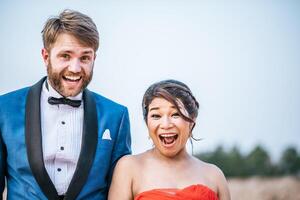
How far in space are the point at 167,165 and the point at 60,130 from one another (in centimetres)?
96

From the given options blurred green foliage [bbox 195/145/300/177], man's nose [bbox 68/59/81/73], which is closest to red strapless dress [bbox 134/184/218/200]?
man's nose [bbox 68/59/81/73]

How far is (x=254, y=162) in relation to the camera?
66.2 feet

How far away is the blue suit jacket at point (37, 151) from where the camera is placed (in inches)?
174

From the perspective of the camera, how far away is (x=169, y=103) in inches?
181

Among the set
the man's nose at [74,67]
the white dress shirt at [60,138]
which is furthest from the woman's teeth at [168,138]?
the man's nose at [74,67]

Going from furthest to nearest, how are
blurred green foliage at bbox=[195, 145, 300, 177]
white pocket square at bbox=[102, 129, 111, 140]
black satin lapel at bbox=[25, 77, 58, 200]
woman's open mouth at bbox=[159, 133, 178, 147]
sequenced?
blurred green foliage at bbox=[195, 145, 300, 177] → white pocket square at bbox=[102, 129, 111, 140] → woman's open mouth at bbox=[159, 133, 178, 147] → black satin lapel at bbox=[25, 77, 58, 200]

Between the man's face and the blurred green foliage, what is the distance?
596 inches

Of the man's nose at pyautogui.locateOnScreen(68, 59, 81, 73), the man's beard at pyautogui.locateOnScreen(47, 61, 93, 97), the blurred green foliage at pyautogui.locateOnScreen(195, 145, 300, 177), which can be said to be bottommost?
the blurred green foliage at pyautogui.locateOnScreen(195, 145, 300, 177)

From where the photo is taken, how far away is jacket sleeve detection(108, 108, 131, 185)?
4801mm

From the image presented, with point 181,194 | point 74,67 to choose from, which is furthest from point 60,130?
point 181,194

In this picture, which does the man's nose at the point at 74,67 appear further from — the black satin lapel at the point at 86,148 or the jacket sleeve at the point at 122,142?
the jacket sleeve at the point at 122,142

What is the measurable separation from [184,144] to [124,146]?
21.0 inches

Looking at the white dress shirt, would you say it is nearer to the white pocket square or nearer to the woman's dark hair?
the white pocket square

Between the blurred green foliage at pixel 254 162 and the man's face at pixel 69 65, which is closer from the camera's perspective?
the man's face at pixel 69 65
